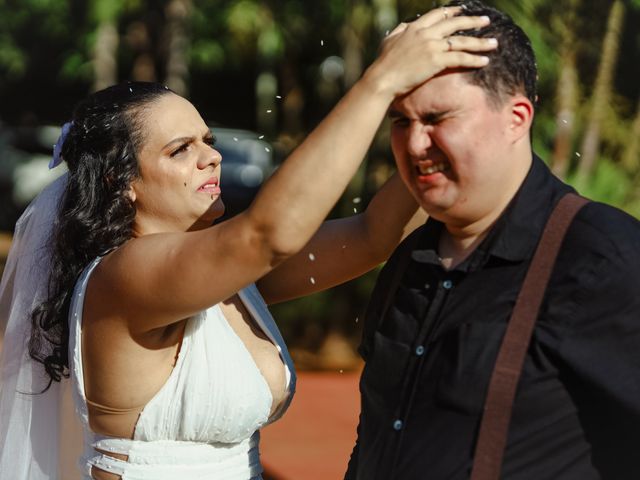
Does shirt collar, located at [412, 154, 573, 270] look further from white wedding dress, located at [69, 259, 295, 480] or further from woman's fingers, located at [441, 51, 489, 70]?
white wedding dress, located at [69, 259, 295, 480]

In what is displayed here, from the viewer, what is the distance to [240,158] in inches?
795

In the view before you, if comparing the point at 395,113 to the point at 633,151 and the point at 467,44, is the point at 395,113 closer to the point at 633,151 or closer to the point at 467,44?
the point at 467,44

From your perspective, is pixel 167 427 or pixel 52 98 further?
pixel 52 98

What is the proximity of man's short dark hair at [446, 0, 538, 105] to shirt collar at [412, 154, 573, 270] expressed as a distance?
18cm

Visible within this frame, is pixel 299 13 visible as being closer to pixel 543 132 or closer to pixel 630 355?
pixel 543 132

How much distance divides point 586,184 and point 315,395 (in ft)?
9.72

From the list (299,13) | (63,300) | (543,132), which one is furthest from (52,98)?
(63,300)

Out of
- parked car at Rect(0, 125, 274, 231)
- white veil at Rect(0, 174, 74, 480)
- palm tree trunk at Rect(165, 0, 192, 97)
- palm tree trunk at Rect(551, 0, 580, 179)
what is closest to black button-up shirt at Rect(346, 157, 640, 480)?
white veil at Rect(0, 174, 74, 480)

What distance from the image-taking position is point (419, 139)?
2.36m

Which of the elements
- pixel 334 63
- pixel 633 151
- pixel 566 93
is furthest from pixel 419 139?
pixel 334 63

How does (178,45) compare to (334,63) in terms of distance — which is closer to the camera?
(334,63)

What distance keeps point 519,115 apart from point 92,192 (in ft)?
4.47

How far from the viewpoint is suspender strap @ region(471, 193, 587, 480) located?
2.24 m

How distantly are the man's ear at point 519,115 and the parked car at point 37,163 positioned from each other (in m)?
16.2
